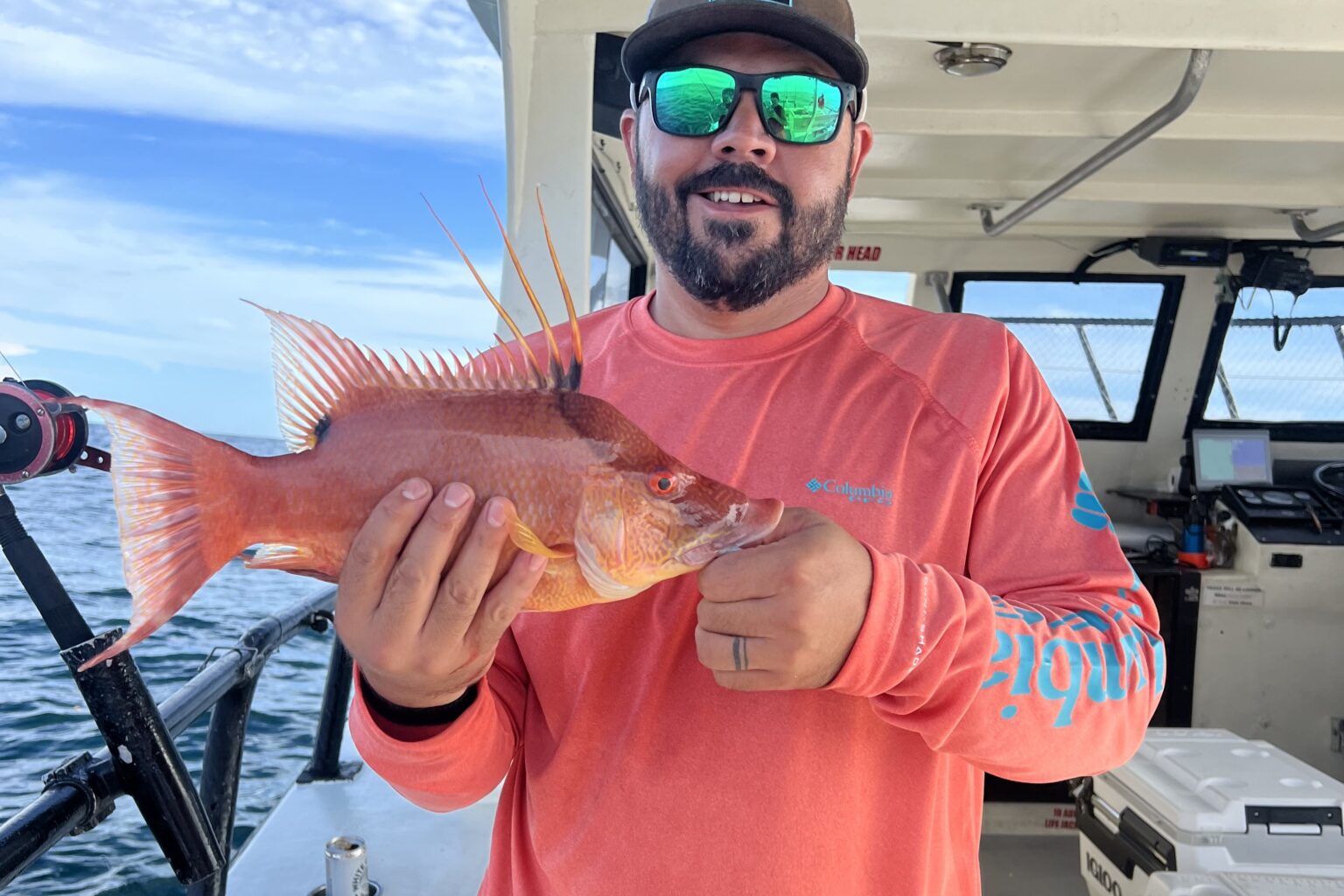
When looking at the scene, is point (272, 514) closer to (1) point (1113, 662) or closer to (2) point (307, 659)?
(1) point (1113, 662)

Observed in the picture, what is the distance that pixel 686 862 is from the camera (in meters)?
1.37

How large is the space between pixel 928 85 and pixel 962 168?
1.55 meters

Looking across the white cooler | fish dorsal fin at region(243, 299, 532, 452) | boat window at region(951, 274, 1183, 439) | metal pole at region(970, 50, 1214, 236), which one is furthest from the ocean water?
boat window at region(951, 274, 1183, 439)

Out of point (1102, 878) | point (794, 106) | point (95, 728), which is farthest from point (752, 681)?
point (95, 728)

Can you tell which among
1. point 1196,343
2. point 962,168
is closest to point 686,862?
point 962,168

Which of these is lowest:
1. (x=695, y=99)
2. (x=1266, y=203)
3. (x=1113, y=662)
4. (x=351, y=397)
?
(x=1113, y=662)

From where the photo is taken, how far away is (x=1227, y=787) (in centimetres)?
310

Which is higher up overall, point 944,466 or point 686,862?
point 944,466

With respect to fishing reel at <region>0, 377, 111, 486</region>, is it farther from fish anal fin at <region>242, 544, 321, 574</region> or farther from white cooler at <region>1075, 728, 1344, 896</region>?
white cooler at <region>1075, 728, 1344, 896</region>

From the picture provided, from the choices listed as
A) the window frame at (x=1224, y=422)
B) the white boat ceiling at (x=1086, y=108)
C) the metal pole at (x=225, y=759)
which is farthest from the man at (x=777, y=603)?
the window frame at (x=1224, y=422)

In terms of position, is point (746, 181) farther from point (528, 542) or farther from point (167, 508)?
point (167, 508)

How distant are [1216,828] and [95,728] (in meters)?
4.15

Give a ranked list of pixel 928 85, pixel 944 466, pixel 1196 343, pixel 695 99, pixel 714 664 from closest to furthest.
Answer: pixel 714 664, pixel 944 466, pixel 695 99, pixel 928 85, pixel 1196 343

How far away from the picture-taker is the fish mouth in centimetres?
116
